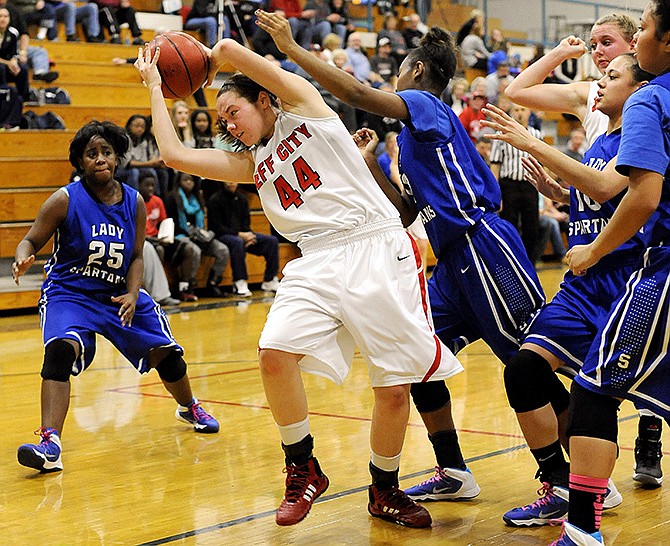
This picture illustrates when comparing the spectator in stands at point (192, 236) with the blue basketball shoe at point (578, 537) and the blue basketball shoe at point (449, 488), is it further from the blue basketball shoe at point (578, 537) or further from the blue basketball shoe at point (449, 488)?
the blue basketball shoe at point (578, 537)

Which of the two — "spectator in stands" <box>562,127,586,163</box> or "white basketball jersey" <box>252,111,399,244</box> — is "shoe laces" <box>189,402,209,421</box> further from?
"spectator in stands" <box>562,127,586,163</box>

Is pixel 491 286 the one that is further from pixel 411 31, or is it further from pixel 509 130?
pixel 411 31

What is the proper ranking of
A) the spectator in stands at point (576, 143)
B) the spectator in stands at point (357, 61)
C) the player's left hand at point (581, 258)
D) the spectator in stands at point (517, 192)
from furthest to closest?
the spectator in stands at point (357, 61) → the spectator in stands at point (576, 143) → the spectator in stands at point (517, 192) → the player's left hand at point (581, 258)

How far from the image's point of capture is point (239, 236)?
11461 millimetres

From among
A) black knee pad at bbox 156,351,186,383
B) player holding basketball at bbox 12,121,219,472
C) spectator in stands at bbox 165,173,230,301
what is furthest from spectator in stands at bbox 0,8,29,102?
black knee pad at bbox 156,351,186,383

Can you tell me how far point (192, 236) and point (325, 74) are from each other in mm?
7809

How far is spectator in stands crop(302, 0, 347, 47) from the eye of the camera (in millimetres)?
15805

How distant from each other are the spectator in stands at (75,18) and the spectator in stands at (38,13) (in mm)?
115

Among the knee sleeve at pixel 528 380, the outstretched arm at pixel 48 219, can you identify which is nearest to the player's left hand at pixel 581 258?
the knee sleeve at pixel 528 380

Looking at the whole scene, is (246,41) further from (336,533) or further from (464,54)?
(336,533)

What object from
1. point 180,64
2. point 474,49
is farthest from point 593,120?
point 474,49

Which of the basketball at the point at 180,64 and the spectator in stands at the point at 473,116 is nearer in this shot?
the basketball at the point at 180,64

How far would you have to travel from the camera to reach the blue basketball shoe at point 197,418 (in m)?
5.19

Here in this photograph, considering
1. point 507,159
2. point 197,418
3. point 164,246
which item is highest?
point 197,418
